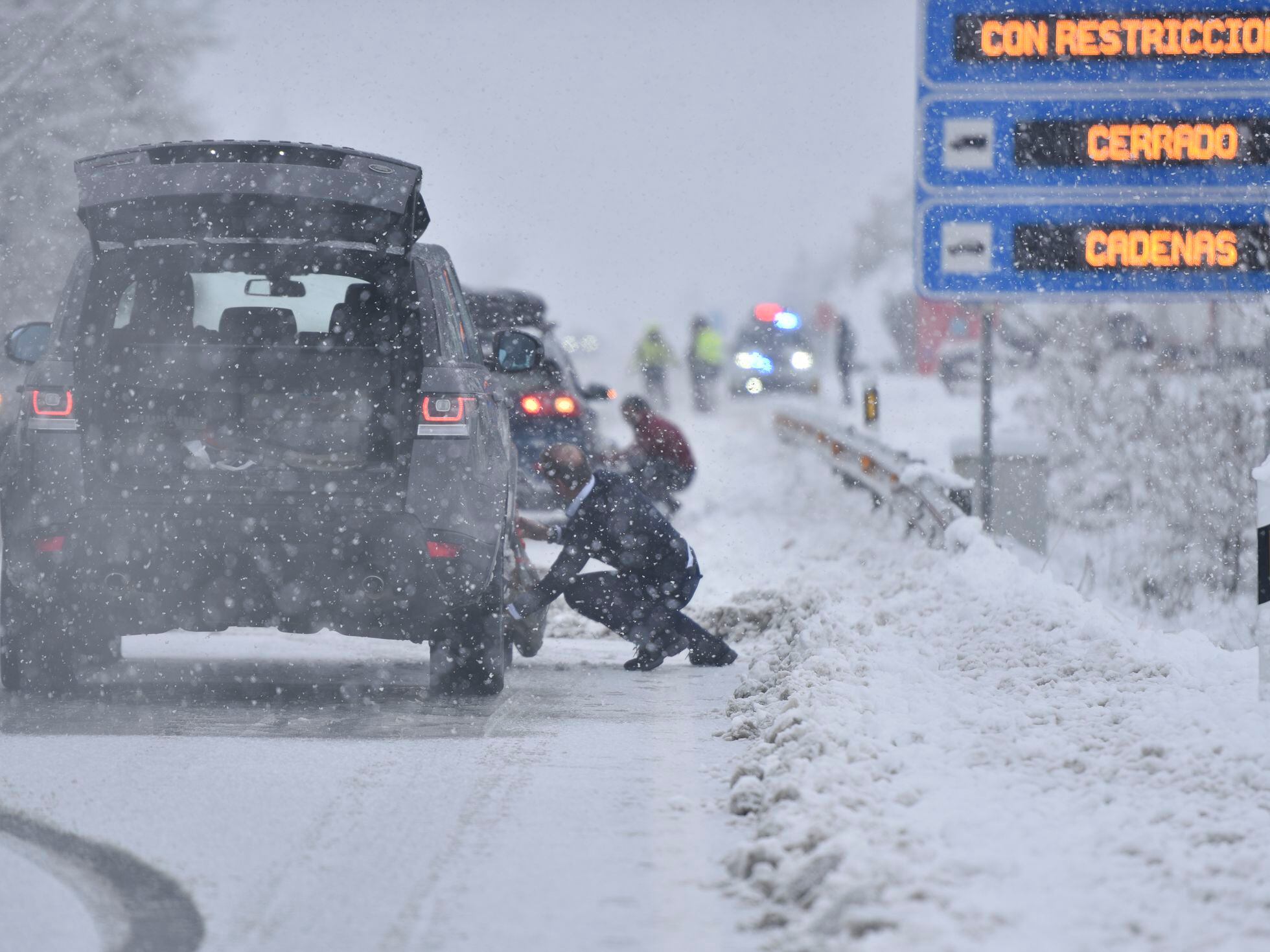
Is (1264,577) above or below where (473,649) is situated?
above

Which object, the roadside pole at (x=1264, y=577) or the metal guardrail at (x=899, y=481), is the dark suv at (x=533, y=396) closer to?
the metal guardrail at (x=899, y=481)

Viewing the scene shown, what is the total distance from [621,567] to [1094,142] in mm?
5247

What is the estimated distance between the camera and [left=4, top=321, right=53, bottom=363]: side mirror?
877 cm

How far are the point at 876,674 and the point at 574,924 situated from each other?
3657 mm

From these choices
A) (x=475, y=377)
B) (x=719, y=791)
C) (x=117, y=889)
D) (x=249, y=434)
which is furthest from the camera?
(x=475, y=377)

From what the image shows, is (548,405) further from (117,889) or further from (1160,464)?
(117,889)

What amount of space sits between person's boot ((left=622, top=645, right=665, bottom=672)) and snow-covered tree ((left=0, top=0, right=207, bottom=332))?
2592cm

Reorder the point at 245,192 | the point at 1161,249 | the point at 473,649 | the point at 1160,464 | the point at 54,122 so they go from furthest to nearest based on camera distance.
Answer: the point at 54,122, the point at 1160,464, the point at 1161,249, the point at 473,649, the point at 245,192

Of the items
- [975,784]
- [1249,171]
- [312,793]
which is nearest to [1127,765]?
[975,784]

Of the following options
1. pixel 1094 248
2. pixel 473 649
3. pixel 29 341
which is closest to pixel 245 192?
pixel 29 341

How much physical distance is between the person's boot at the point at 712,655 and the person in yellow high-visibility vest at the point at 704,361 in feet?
86.5

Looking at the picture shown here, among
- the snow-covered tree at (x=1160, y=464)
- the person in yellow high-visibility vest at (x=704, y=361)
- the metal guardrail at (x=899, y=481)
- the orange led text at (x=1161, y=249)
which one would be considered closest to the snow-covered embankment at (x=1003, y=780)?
the metal guardrail at (x=899, y=481)

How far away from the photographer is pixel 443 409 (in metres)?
7.92

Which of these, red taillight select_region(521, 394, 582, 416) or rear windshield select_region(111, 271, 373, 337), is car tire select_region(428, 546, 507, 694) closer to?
rear windshield select_region(111, 271, 373, 337)
